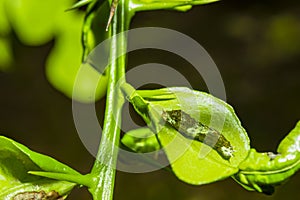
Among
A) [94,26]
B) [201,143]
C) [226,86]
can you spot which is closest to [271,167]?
[201,143]

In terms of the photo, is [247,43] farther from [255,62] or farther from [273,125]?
[273,125]

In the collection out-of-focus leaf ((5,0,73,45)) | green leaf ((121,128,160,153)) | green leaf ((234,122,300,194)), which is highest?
out-of-focus leaf ((5,0,73,45))

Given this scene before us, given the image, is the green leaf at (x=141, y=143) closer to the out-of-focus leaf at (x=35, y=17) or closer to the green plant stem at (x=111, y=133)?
the green plant stem at (x=111, y=133)

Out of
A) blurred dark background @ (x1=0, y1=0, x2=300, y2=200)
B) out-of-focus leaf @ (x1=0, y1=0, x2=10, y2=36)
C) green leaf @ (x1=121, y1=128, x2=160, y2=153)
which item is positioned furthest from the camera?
blurred dark background @ (x1=0, y1=0, x2=300, y2=200)

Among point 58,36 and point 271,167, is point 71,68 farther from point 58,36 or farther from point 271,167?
point 271,167

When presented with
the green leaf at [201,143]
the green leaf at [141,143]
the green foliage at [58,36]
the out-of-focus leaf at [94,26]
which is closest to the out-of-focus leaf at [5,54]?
the green foliage at [58,36]

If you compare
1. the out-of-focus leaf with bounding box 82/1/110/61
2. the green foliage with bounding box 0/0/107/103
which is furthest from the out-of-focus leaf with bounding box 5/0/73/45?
the out-of-focus leaf with bounding box 82/1/110/61

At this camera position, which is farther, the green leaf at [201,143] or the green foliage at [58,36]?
the green foliage at [58,36]

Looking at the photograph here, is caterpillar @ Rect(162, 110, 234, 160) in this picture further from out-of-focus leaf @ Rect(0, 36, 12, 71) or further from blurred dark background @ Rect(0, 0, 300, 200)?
blurred dark background @ Rect(0, 0, 300, 200)
